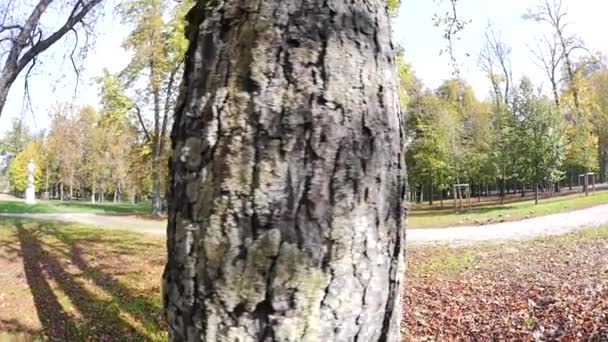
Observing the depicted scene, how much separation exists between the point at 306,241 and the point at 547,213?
64.9ft

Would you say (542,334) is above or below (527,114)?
below

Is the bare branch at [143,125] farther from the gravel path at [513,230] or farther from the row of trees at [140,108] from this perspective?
the gravel path at [513,230]

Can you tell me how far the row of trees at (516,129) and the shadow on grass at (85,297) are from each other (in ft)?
33.6

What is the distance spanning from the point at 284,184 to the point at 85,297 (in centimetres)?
792

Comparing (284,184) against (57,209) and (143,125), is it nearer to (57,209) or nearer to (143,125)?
(143,125)

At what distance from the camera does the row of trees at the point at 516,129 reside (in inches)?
906

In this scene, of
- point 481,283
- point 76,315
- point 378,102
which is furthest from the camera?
point 481,283

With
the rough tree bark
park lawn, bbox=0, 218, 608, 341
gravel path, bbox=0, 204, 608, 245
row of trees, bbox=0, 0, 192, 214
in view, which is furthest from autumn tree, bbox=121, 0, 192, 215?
the rough tree bark

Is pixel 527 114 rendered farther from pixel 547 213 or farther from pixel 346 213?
pixel 346 213

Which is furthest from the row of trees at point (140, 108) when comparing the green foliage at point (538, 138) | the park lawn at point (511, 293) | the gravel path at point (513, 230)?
the green foliage at point (538, 138)

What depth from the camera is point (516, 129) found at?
2364cm

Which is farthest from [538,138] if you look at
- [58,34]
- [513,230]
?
[58,34]

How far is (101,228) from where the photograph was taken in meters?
16.2

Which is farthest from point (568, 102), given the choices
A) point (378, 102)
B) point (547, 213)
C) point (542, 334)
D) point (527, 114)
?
point (378, 102)
